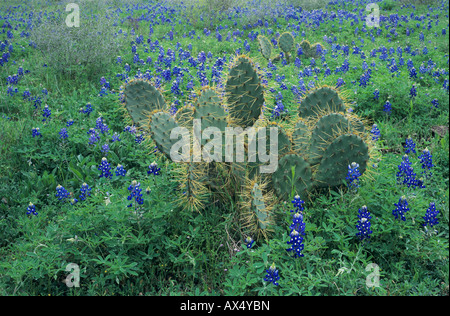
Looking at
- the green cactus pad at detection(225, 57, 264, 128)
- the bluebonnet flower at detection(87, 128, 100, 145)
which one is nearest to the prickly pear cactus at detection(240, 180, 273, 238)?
the green cactus pad at detection(225, 57, 264, 128)

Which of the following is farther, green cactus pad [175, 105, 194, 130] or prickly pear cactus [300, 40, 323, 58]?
prickly pear cactus [300, 40, 323, 58]

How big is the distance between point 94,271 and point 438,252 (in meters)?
2.63

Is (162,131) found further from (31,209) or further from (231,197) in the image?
(31,209)

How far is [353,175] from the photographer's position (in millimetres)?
3156

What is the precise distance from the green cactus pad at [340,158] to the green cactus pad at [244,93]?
82 cm

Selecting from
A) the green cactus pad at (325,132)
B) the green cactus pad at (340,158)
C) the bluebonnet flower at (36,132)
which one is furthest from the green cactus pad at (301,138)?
the bluebonnet flower at (36,132)

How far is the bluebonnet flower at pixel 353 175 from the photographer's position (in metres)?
3.15

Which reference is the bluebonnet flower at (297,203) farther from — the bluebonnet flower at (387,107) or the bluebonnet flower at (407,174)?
the bluebonnet flower at (387,107)

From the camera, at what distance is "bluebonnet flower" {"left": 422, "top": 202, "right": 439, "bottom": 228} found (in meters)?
3.00

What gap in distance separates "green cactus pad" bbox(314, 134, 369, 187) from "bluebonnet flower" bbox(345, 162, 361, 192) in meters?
0.09

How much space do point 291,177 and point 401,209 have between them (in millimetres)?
923

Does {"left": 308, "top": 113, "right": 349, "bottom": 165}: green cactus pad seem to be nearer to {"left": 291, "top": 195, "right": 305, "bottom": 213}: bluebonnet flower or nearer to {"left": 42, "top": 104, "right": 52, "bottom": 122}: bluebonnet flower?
{"left": 291, "top": 195, "right": 305, "bottom": 213}: bluebonnet flower
